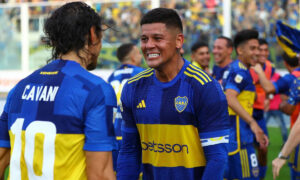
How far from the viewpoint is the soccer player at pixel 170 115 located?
3.07 metres

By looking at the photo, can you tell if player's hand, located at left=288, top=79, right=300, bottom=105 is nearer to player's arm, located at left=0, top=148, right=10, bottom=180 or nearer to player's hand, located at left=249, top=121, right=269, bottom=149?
player's hand, located at left=249, top=121, right=269, bottom=149

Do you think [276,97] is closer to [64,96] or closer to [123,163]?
[123,163]

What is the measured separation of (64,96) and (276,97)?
9.69m

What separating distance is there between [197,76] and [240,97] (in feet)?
11.2

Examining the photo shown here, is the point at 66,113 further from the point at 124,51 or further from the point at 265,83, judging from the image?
the point at 265,83

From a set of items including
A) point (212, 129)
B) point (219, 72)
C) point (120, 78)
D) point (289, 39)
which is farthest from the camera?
point (219, 72)

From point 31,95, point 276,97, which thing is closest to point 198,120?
point 31,95

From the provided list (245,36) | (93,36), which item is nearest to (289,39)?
(245,36)

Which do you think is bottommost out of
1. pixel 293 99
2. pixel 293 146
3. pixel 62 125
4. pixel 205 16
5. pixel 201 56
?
pixel 293 146

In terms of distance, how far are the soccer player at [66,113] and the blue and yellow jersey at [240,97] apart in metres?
3.88

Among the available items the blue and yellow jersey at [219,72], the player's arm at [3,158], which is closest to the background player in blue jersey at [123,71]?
the blue and yellow jersey at [219,72]

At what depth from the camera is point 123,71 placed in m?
6.88

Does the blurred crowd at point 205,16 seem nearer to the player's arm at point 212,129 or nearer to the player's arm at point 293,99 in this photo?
the player's arm at point 293,99

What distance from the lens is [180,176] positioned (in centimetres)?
320
